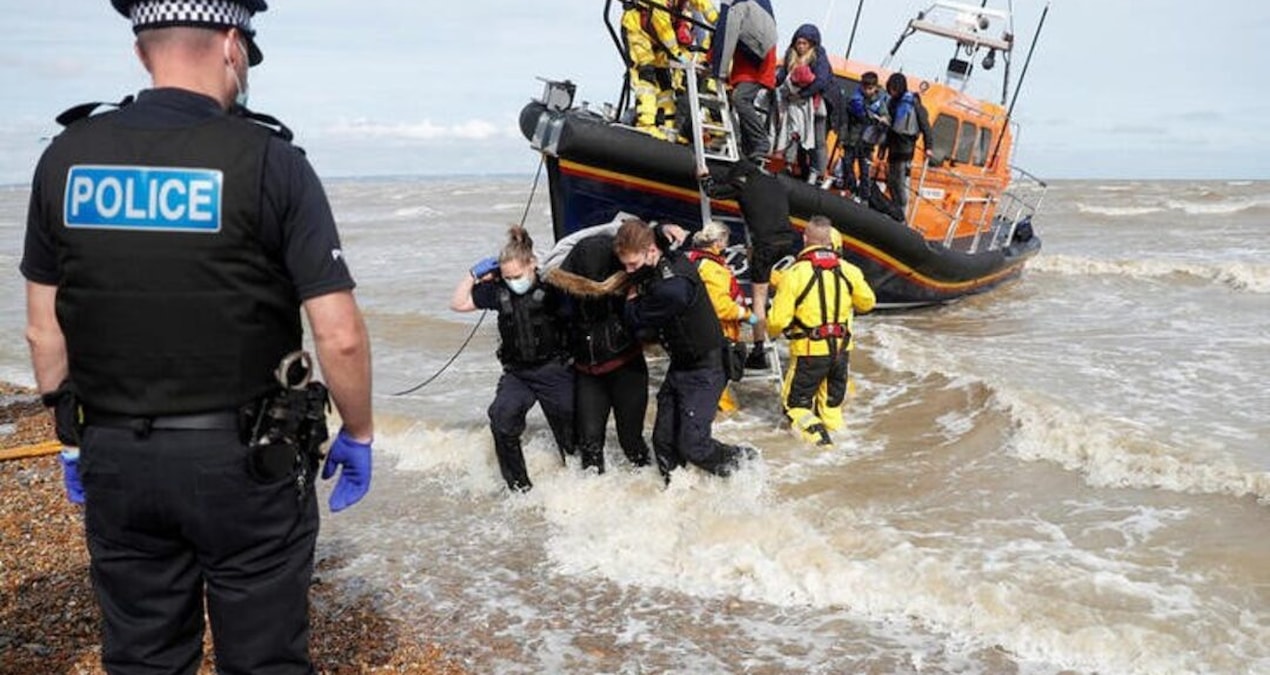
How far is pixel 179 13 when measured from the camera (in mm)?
1659

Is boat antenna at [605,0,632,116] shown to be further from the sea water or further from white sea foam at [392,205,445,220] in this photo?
white sea foam at [392,205,445,220]

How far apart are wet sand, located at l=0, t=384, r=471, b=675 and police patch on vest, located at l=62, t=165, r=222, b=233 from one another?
1.82m

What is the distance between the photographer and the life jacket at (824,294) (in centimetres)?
555

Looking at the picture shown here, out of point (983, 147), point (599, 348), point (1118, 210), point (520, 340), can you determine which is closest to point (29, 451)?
point (520, 340)

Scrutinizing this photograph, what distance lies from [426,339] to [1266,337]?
8175 millimetres

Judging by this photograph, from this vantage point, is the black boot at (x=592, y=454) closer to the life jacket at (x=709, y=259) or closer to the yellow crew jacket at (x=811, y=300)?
the life jacket at (x=709, y=259)

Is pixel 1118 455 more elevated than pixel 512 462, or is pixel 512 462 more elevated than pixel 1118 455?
pixel 1118 455

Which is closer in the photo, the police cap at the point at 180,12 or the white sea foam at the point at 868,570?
the police cap at the point at 180,12

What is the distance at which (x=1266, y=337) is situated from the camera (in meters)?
9.11

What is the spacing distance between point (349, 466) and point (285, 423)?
0.80 ft

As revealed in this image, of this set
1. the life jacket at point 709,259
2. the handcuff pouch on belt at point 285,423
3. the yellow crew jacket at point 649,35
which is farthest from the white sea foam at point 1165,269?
the handcuff pouch on belt at point 285,423

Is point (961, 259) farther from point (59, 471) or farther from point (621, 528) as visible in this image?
point (59, 471)

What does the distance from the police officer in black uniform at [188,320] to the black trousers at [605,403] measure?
2.78 m

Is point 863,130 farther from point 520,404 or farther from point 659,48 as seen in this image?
point 520,404
